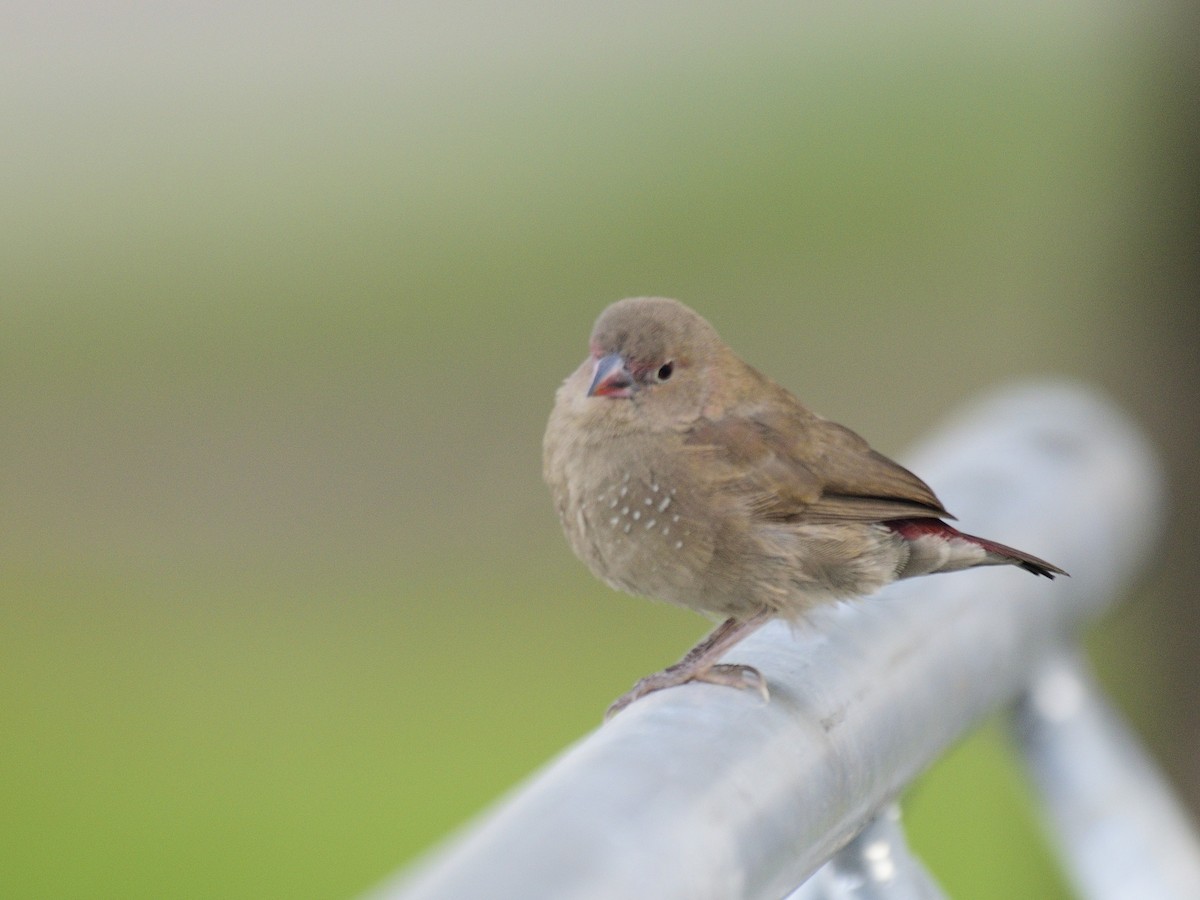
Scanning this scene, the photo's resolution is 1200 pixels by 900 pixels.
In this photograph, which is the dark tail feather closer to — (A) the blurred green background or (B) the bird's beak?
(B) the bird's beak

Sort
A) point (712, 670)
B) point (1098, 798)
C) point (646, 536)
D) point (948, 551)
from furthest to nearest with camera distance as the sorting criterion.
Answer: point (646, 536), point (948, 551), point (1098, 798), point (712, 670)

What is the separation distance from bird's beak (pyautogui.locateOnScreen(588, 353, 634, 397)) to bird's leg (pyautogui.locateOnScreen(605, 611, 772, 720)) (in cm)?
37

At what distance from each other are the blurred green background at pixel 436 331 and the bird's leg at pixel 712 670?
1.94 m

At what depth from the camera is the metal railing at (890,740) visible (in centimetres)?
125

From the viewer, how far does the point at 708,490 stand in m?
2.49

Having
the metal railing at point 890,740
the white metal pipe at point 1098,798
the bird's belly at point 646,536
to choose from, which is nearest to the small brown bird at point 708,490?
the bird's belly at point 646,536

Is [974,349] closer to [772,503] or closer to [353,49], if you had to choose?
[353,49]

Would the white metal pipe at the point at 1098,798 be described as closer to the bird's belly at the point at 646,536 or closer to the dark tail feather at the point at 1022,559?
the dark tail feather at the point at 1022,559

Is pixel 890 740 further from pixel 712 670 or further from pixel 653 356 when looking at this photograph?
pixel 653 356

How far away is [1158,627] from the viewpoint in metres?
4.41

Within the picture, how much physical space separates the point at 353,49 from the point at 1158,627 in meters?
8.57

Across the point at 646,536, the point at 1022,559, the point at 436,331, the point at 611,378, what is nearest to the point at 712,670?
the point at 1022,559

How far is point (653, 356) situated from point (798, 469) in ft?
0.89

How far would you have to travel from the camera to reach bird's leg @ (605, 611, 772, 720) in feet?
5.40
